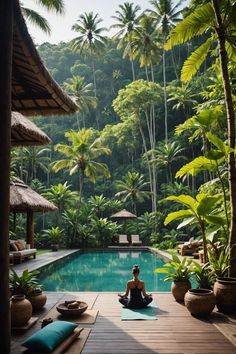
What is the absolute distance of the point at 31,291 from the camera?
571 cm

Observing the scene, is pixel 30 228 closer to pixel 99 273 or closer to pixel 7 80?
pixel 99 273

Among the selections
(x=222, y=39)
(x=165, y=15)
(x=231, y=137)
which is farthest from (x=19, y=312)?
(x=165, y=15)

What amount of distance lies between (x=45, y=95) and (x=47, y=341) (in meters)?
3.28

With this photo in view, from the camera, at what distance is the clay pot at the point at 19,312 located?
468 cm

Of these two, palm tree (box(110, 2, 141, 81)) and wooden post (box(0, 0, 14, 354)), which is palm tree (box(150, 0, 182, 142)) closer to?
palm tree (box(110, 2, 141, 81))

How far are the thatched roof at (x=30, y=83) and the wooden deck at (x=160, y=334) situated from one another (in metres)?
3.21

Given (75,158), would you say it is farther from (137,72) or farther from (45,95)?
(137,72)

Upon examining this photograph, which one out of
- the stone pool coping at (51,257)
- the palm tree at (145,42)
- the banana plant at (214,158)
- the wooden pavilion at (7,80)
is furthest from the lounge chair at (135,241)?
the wooden pavilion at (7,80)

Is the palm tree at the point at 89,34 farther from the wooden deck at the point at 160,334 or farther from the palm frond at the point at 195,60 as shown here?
the wooden deck at the point at 160,334

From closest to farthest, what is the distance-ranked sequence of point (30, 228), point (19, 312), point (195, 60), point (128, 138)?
point (19, 312)
point (195, 60)
point (30, 228)
point (128, 138)

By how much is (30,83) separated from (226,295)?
14.2 ft

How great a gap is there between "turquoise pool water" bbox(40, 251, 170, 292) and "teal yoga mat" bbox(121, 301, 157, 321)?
4.15m

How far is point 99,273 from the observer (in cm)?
1308

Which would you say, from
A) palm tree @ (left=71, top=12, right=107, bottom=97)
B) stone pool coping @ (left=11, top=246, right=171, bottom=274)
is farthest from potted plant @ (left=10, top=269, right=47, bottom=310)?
palm tree @ (left=71, top=12, right=107, bottom=97)
